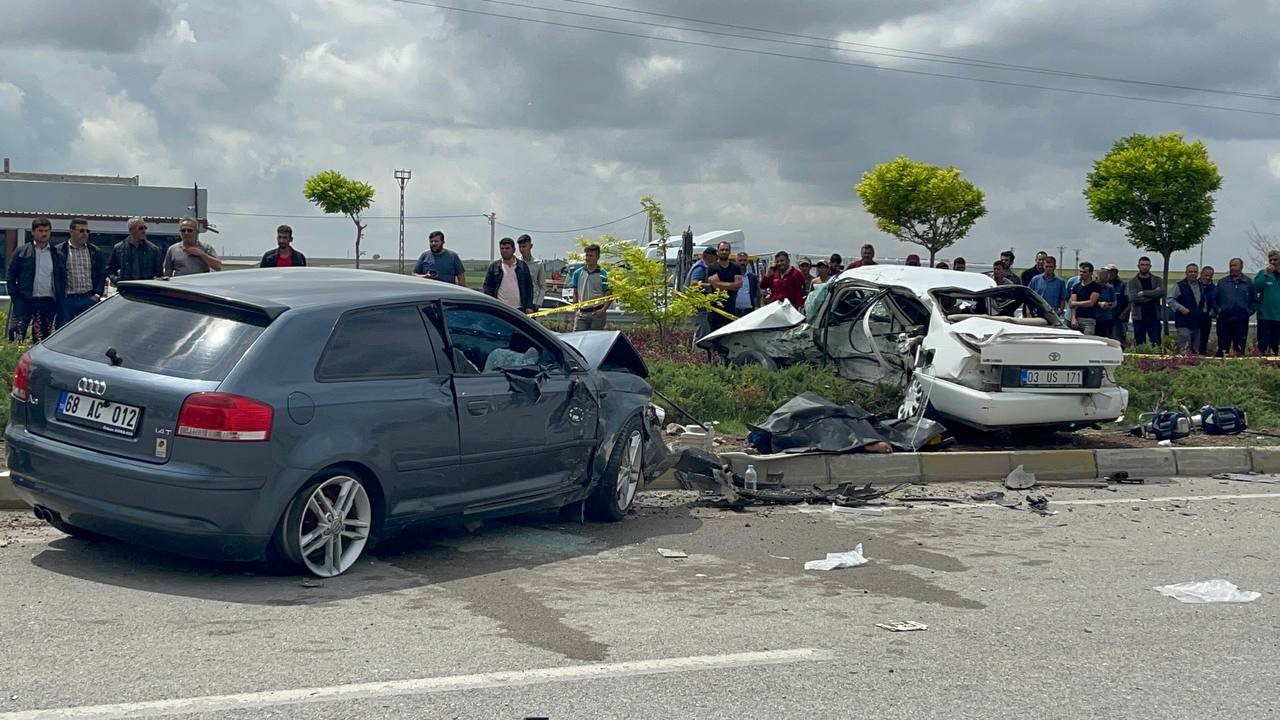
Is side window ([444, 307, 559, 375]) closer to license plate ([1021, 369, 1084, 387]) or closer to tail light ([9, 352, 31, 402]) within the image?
tail light ([9, 352, 31, 402])

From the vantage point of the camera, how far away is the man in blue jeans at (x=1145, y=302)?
1966 centimetres

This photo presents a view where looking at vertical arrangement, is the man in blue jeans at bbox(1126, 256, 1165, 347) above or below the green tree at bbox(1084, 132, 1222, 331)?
below

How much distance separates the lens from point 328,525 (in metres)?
6.19

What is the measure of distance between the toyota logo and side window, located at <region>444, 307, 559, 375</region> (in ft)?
5.75

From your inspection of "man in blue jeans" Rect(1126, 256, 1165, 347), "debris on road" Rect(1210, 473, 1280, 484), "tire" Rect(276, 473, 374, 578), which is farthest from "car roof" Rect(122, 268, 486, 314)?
"man in blue jeans" Rect(1126, 256, 1165, 347)

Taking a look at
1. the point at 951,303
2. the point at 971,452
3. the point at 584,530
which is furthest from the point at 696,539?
the point at 951,303

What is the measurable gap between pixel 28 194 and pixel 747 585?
3903 centimetres

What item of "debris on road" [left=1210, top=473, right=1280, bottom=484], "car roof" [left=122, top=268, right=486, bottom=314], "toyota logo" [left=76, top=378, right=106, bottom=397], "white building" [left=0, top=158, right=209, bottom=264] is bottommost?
"debris on road" [left=1210, top=473, right=1280, bottom=484]

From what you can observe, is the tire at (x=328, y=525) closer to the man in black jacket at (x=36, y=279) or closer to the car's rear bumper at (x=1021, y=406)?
the car's rear bumper at (x=1021, y=406)

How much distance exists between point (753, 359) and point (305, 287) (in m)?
7.99

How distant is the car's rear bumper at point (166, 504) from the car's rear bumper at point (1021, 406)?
659 centimetres

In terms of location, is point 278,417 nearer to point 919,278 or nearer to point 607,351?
point 607,351

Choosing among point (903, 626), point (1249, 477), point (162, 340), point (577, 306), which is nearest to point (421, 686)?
point (903, 626)

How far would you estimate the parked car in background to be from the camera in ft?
35.5
